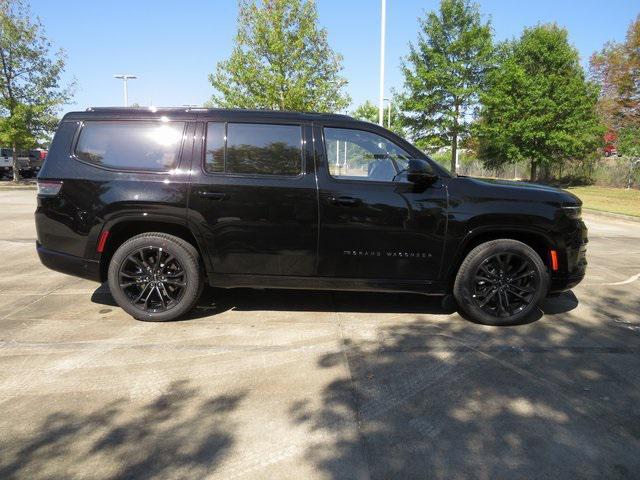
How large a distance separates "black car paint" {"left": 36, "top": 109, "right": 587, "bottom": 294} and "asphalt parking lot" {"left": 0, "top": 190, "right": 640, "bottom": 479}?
0.56m

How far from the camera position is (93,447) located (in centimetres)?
250

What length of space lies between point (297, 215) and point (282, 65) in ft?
54.2

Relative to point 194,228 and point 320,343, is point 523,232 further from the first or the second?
point 194,228

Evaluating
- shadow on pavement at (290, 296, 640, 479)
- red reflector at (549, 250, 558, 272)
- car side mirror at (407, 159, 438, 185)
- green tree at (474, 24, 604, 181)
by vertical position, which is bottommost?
shadow on pavement at (290, 296, 640, 479)

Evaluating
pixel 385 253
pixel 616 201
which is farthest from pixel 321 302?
pixel 616 201

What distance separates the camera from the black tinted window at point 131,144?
4.21 metres

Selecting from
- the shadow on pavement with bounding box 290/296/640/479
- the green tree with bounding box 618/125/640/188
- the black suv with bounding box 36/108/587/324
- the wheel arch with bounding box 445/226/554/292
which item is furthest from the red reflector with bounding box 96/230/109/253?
the green tree with bounding box 618/125/640/188

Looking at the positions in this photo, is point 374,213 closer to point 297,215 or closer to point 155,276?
point 297,215

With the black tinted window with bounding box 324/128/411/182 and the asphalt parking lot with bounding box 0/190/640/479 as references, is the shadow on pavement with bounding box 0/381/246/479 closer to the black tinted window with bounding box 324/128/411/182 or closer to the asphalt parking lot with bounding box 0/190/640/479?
the asphalt parking lot with bounding box 0/190/640/479

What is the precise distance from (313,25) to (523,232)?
17.6 m

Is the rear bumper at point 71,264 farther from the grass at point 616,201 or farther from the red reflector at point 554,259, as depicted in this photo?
the grass at point 616,201

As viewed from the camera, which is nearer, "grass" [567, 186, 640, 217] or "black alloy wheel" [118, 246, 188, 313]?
"black alloy wheel" [118, 246, 188, 313]

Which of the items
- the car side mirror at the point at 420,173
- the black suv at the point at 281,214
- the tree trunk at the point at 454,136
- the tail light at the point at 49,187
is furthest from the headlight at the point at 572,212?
the tree trunk at the point at 454,136

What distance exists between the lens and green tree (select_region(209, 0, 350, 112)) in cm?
1886
